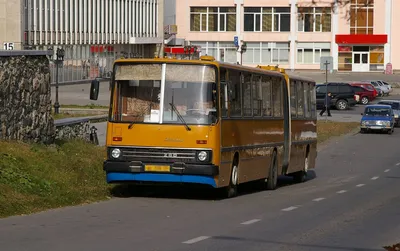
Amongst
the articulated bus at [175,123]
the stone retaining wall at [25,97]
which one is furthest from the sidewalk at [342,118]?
the articulated bus at [175,123]

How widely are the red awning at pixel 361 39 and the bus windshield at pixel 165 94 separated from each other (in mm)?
93504

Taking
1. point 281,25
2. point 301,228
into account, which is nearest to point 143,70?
point 301,228

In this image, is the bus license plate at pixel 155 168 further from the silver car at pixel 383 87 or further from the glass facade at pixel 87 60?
the silver car at pixel 383 87

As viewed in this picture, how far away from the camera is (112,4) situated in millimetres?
92812

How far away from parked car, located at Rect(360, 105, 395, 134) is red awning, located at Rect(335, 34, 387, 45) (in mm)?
55476

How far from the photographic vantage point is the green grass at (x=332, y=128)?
172 ft

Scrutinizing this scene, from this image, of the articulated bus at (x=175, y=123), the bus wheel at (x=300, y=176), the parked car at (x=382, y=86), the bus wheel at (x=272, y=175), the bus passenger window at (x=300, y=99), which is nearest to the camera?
the articulated bus at (x=175, y=123)

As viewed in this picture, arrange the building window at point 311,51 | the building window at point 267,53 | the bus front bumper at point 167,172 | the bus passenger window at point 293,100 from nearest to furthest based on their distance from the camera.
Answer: the bus front bumper at point 167,172 → the bus passenger window at point 293,100 → the building window at point 311,51 → the building window at point 267,53

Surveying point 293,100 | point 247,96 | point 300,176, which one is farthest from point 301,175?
point 247,96

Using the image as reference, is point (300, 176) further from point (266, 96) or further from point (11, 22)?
point (11, 22)

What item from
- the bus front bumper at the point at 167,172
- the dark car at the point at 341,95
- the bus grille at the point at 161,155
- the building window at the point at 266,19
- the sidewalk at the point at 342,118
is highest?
the building window at the point at 266,19

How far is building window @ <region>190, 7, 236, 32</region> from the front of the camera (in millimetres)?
116375

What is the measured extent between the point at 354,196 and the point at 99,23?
6770 centimetres

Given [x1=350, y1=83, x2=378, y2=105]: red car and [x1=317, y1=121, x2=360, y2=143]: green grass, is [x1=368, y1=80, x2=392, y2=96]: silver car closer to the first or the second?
[x1=350, y1=83, x2=378, y2=105]: red car
